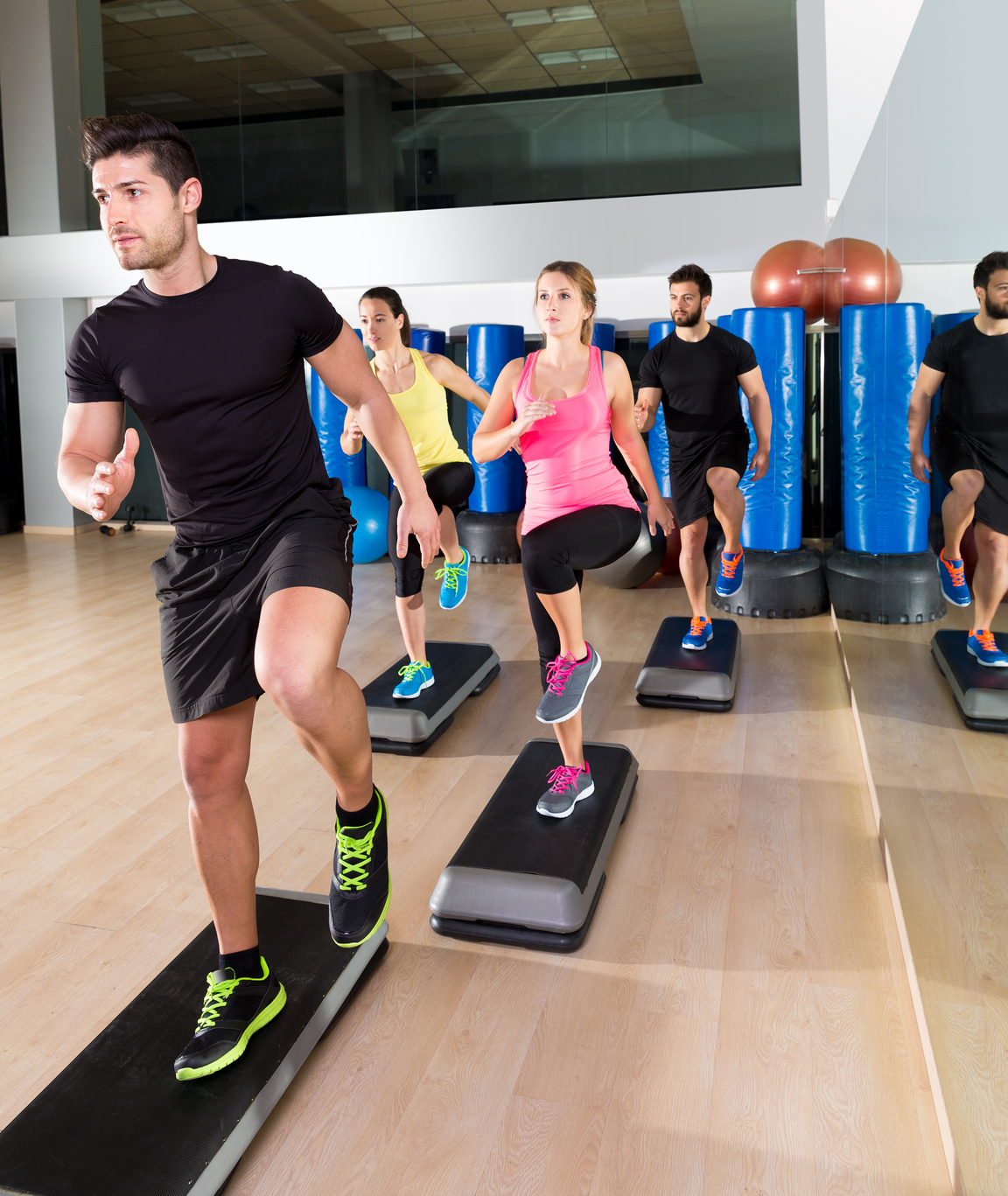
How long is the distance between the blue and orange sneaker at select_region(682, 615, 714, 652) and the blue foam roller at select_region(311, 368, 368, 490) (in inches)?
140

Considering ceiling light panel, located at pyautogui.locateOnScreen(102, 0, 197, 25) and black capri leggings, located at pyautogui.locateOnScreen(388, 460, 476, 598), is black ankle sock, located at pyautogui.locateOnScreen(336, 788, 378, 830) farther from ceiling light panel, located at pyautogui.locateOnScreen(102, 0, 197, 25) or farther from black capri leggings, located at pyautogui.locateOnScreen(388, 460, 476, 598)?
ceiling light panel, located at pyautogui.locateOnScreen(102, 0, 197, 25)

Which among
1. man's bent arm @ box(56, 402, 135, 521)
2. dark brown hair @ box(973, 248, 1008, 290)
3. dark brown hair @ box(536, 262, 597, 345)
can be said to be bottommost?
man's bent arm @ box(56, 402, 135, 521)

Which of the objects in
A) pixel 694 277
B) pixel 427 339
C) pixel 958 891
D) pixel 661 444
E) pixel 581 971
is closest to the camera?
pixel 958 891

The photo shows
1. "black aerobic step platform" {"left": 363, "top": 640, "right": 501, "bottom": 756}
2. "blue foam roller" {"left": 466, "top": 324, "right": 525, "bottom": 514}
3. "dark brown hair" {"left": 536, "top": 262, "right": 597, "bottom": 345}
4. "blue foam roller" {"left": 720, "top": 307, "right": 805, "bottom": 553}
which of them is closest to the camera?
"dark brown hair" {"left": 536, "top": 262, "right": 597, "bottom": 345}

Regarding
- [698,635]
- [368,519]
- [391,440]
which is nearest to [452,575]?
[698,635]

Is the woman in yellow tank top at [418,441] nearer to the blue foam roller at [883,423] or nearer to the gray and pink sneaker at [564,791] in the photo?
the gray and pink sneaker at [564,791]

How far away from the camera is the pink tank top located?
8.96ft

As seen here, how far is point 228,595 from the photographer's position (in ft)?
6.03

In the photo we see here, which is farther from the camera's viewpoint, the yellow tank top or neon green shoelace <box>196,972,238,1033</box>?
the yellow tank top

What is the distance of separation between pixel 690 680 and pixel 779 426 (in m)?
2.20

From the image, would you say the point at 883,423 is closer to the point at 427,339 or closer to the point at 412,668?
the point at 412,668

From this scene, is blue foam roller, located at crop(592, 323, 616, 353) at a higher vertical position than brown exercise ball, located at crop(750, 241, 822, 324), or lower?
lower

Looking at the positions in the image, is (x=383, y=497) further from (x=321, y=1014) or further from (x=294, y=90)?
(x=321, y=1014)

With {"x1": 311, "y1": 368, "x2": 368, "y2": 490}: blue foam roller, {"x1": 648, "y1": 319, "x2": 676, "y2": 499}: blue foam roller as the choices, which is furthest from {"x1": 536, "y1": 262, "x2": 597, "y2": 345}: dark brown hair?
{"x1": 311, "y1": 368, "x2": 368, "y2": 490}: blue foam roller
